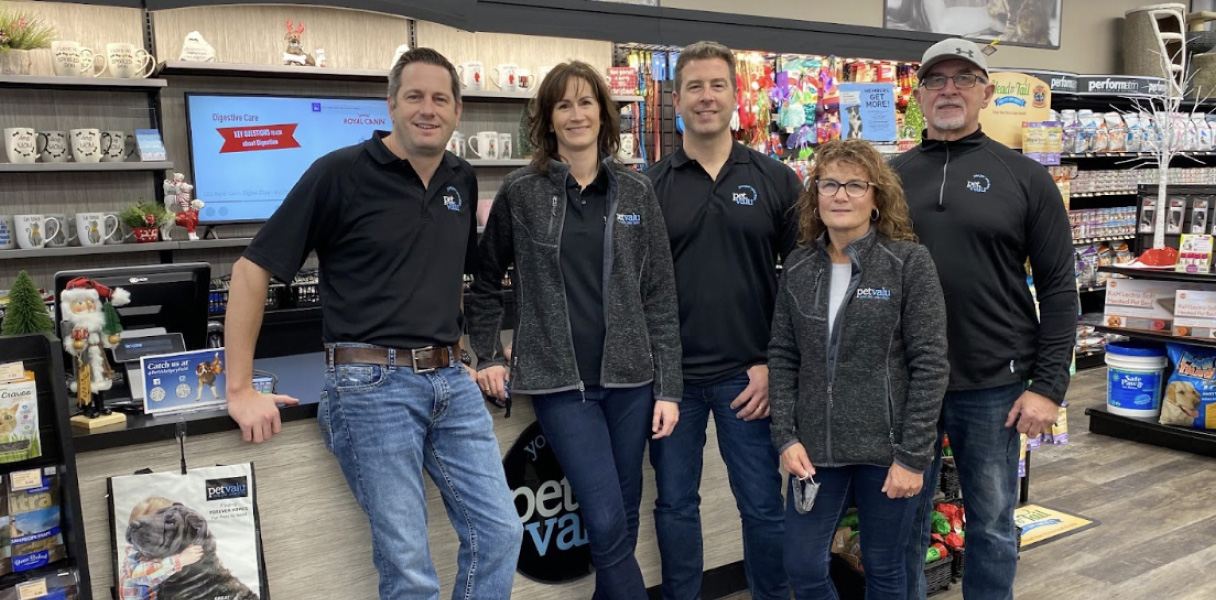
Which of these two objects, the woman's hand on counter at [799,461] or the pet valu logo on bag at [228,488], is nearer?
the pet valu logo on bag at [228,488]

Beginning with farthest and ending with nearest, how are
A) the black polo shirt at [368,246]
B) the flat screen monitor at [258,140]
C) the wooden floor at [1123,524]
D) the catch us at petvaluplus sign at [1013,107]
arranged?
the flat screen monitor at [258,140] < the catch us at petvaluplus sign at [1013,107] < the wooden floor at [1123,524] < the black polo shirt at [368,246]

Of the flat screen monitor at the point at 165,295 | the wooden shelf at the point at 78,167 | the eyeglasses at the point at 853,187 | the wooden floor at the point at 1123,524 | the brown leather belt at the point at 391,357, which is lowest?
the wooden floor at the point at 1123,524

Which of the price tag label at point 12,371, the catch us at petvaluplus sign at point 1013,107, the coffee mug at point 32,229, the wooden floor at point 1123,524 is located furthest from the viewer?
the catch us at petvaluplus sign at point 1013,107

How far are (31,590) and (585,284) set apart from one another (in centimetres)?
132

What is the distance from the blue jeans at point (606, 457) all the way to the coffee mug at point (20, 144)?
123 inches

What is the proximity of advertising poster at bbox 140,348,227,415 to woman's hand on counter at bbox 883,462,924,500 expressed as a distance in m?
1.55

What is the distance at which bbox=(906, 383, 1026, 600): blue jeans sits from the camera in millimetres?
2264

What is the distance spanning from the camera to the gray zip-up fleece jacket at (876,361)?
2000 millimetres

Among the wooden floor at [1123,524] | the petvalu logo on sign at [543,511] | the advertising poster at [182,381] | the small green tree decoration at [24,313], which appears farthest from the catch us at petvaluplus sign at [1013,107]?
the small green tree decoration at [24,313]

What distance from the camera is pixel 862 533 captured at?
7.06 feet

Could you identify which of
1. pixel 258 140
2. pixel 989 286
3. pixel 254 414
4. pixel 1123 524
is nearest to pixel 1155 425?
pixel 1123 524

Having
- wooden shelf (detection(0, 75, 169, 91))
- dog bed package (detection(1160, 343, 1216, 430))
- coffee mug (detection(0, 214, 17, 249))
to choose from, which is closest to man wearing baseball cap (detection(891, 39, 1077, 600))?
dog bed package (detection(1160, 343, 1216, 430))

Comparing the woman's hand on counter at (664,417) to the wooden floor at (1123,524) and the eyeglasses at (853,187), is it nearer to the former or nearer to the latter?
the eyeglasses at (853,187)

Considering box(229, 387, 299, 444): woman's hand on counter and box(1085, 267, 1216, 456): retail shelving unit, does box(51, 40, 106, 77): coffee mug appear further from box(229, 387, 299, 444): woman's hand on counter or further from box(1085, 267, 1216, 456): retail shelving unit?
box(1085, 267, 1216, 456): retail shelving unit
